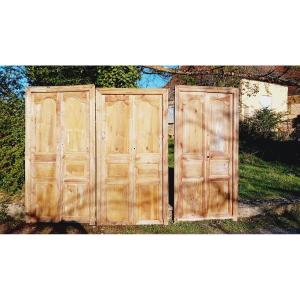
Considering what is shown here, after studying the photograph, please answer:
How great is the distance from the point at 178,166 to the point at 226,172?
0.83m

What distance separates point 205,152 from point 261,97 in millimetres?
3036

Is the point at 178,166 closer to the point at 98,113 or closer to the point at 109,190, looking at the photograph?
the point at 109,190

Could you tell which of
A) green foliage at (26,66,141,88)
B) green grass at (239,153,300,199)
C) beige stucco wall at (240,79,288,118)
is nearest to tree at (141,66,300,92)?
green foliage at (26,66,141,88)

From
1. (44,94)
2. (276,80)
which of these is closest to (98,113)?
(44,94)

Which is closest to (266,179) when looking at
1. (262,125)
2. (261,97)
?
(262,125)

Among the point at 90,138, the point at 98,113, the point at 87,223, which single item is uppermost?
the point at 98,113

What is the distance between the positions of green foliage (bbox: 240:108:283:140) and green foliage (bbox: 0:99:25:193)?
519cm

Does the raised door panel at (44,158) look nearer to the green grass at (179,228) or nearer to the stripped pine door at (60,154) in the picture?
the stripped pine door at (60,154)

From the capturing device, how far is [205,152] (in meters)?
5.09

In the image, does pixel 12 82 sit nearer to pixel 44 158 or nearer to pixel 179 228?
pixel 44 158

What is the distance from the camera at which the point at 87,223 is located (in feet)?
16.5

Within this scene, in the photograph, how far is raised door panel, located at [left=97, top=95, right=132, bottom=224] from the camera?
193 inches

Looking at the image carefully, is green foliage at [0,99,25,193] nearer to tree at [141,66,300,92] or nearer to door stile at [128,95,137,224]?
door stile at [128,95,137,224]

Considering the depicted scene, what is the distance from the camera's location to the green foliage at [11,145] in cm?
592
